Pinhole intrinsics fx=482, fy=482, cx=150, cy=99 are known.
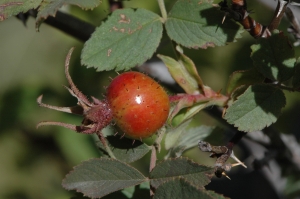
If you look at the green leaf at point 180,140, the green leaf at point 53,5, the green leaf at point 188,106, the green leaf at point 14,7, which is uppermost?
the green leaf at point 53,5

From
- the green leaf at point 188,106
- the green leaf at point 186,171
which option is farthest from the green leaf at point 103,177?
the green leaf at point 188,106

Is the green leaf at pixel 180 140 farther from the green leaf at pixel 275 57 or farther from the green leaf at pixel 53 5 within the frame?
the green leaf at pixel 53 5

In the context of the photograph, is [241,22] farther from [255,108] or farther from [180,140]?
[180,140]

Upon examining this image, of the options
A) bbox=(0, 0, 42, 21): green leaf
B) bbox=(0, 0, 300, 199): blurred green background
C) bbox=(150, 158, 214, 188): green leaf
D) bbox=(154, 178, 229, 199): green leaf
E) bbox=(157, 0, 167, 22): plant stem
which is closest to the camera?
bbox=(154, 178, 229, 199): green leaf

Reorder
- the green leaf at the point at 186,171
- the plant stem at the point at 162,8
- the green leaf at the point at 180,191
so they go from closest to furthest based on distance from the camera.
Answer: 1. the green leaf at the point at 180,191
2. the green leaf at the point at 186,171
3. the plant stem at the point at 162,8

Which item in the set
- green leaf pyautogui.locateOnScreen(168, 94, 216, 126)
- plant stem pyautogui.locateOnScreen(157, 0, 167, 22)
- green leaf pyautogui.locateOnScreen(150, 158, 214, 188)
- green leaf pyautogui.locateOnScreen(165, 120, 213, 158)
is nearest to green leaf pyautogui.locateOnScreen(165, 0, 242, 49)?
plant stem pyautogui.locateOnScreen(157, 0, 167, 22)

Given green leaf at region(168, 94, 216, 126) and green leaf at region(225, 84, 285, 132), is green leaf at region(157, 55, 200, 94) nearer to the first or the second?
green leaf at region(168, 94, 216, 126)

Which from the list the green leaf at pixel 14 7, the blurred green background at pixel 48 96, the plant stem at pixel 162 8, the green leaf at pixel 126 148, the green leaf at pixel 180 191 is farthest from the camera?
the blurred green background at pixel 48 96
